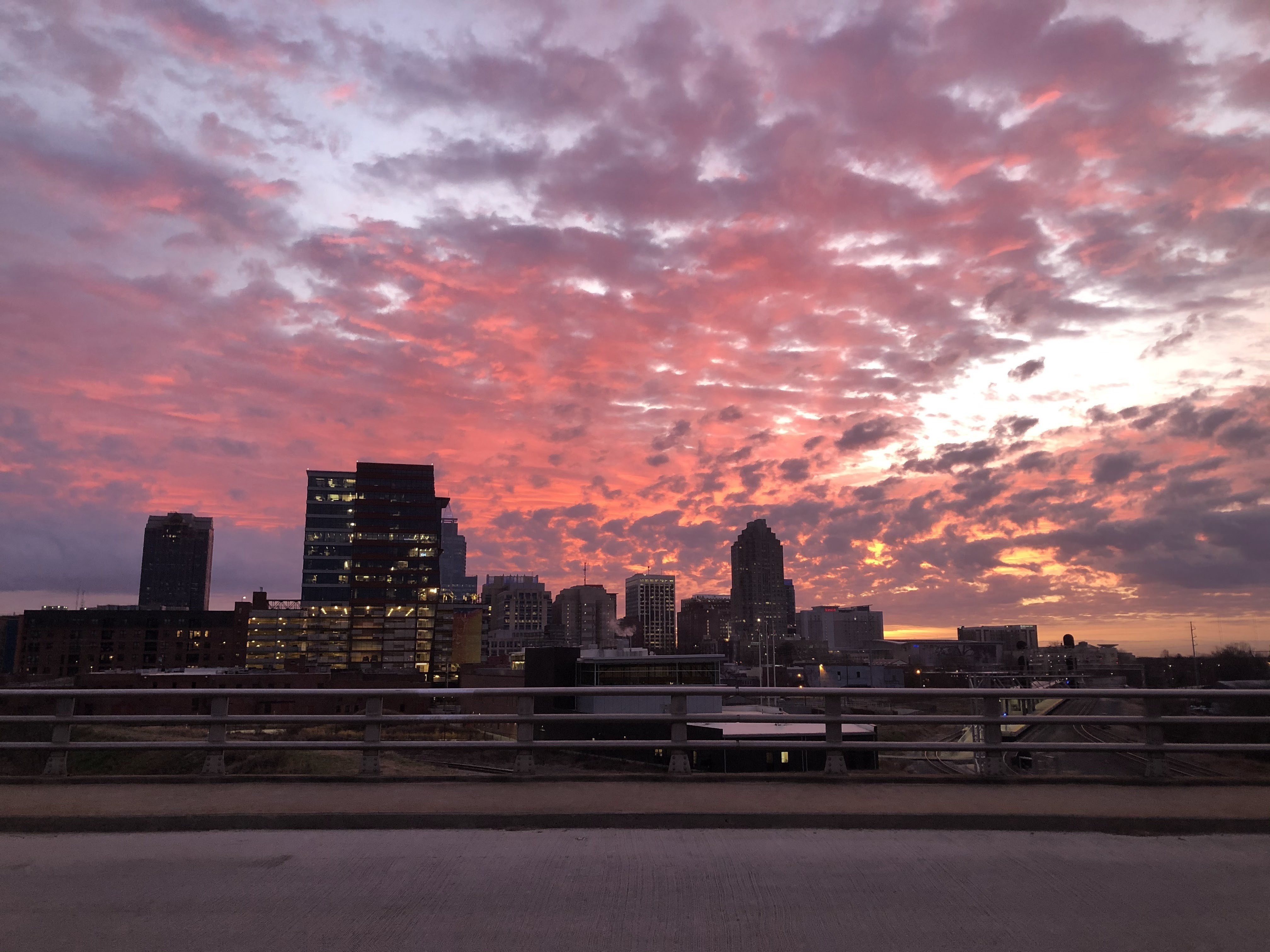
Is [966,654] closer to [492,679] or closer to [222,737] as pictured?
[492,679]

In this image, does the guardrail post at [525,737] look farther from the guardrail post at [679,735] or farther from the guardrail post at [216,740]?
the guardrail post at [216,740]

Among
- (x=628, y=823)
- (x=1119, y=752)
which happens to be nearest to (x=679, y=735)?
(x=628, y=823)

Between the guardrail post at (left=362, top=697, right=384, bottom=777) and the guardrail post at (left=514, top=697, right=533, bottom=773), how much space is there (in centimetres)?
178

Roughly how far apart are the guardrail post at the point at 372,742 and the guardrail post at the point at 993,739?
7.59 metres

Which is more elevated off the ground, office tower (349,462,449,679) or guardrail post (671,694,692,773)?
office tower (349,462,449,679)

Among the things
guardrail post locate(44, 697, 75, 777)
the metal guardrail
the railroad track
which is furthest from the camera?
the railroad track

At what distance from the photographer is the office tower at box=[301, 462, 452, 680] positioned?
18200 cm

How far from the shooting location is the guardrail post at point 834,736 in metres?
10.4

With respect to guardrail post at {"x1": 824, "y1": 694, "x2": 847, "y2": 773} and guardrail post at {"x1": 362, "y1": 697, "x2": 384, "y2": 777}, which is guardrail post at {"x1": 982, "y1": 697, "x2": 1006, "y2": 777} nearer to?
guardrail post at {"x1": 824, "y1": 694, "x2": 847, "y2": 773}

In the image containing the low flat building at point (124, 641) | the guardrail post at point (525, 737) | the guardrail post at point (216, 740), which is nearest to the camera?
the guardrail post at point (525, 737)

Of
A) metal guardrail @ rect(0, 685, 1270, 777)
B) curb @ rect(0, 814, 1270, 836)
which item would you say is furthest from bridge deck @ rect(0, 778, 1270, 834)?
metal guardrail @ rect(0, 685, 1270, 777)

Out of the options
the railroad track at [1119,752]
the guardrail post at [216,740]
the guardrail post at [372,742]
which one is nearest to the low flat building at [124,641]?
the railroad track at [1119,752]

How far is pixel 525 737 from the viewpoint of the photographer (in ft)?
33.7

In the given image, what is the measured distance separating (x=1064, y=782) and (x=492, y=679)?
117m
